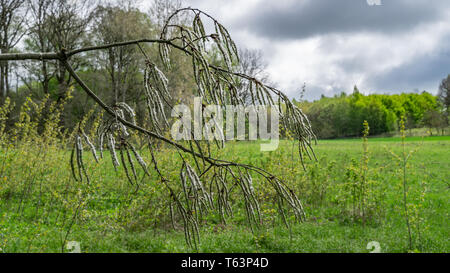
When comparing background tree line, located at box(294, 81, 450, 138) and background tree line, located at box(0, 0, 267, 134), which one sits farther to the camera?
background tree line, located at box(294, 81, 450, 138)

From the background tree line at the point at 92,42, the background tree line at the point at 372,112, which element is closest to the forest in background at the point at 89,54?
the background tree line at the point at 92,42

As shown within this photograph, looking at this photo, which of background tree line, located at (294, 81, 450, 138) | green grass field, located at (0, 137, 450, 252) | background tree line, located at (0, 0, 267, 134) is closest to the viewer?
green grass field, located at (0, 137, 450, 252)

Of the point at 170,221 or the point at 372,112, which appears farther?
the point at 372,112

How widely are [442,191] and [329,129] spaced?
24727 millimetres

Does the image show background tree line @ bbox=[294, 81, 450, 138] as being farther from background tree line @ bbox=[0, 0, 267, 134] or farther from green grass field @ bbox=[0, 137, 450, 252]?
green grass field @ bbox=[0, 137, 450, 252]

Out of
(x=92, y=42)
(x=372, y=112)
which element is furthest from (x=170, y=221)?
(x=372, y=112)

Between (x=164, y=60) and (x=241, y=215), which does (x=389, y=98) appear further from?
(x=164, y=60)

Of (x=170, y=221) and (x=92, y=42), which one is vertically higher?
(x=92, y=42)

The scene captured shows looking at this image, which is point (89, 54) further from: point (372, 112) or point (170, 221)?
point (372, 112)

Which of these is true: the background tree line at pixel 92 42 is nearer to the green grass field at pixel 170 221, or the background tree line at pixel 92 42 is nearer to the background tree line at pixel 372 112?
the green grass field at pixel 170 221

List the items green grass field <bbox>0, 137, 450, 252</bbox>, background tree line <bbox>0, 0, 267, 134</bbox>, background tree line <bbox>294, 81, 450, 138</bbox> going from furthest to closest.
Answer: background tree line <bbox>294, 81, 450, 138</bbox>, background tree line <bbox>0, 0, 267, 134</bbox>, green grass field <bbox>0, 137, 450, 252</bbox>

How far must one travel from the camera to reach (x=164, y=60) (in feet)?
3.77

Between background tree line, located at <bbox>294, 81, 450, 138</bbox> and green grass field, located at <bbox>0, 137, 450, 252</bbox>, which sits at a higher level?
background tree line, located at <bbox>294, 81, 450, 138</bbox>

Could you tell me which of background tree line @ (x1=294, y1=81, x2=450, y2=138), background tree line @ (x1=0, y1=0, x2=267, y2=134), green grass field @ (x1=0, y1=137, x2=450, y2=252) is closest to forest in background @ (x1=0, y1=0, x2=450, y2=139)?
background tree line @ (x1=0, y1=0, x2=267, y2=134)
